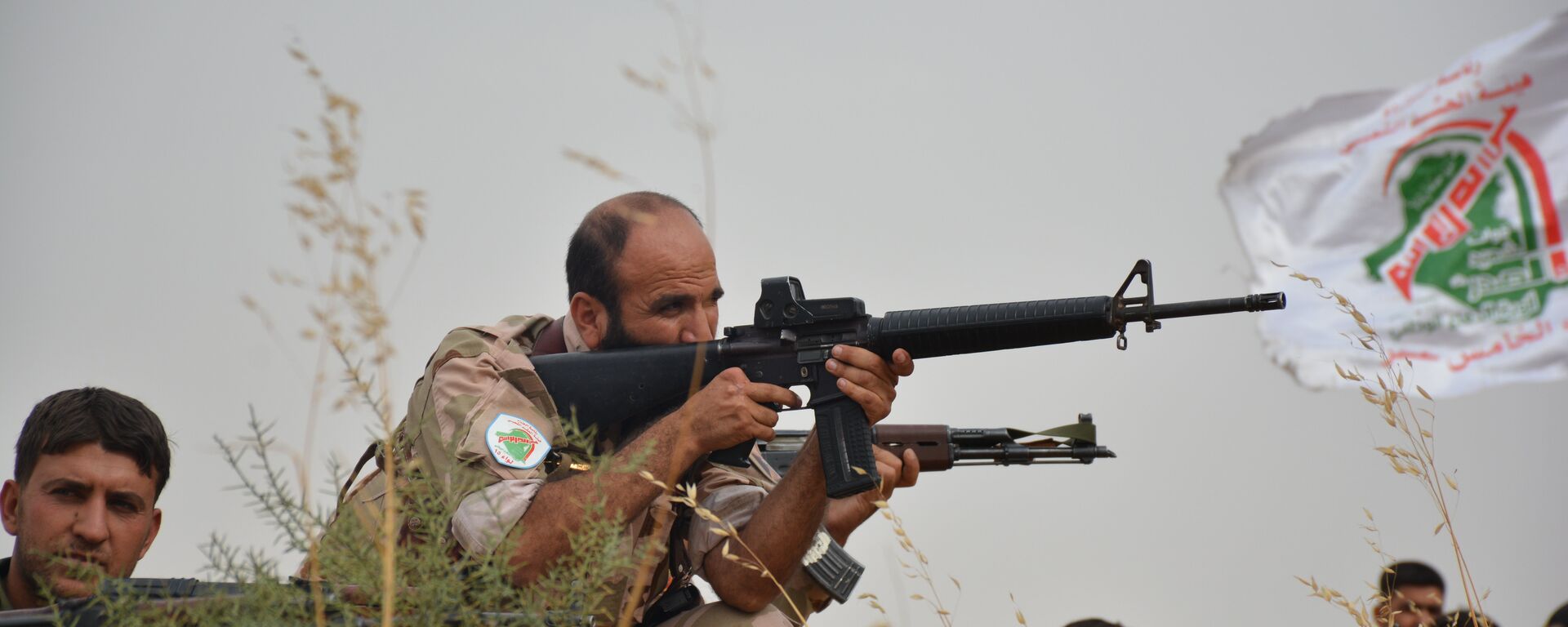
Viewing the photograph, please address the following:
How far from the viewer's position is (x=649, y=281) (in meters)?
3.61

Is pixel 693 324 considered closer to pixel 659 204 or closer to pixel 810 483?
pixel 659 204

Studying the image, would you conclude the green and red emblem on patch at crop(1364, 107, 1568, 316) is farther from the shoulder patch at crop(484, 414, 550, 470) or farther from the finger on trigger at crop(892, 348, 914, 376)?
the shoulder patch at crop(484, 414, 550, 470)

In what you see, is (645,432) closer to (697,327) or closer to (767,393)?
A: (767,393)

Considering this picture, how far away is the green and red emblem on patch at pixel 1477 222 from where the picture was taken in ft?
26.1

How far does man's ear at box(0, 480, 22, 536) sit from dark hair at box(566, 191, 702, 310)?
143 centimetres

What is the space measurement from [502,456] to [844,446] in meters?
0.77

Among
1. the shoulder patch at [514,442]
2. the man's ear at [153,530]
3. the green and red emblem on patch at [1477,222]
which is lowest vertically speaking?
the man's ear at [153,530]

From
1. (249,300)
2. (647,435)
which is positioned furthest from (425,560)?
(647,435)

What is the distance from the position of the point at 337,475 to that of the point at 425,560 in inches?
5.1

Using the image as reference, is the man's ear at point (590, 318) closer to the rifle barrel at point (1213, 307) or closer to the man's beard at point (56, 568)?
the man's beard at point (56, 568)

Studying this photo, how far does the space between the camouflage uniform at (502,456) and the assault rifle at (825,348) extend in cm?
11

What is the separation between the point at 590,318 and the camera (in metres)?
3.73

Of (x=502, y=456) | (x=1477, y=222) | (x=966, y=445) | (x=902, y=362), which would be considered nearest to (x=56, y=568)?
(x=502, y=456)

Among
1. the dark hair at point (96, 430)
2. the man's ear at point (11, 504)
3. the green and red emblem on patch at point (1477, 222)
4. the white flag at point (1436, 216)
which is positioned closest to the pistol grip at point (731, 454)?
the dark hair at point (96, 430)
